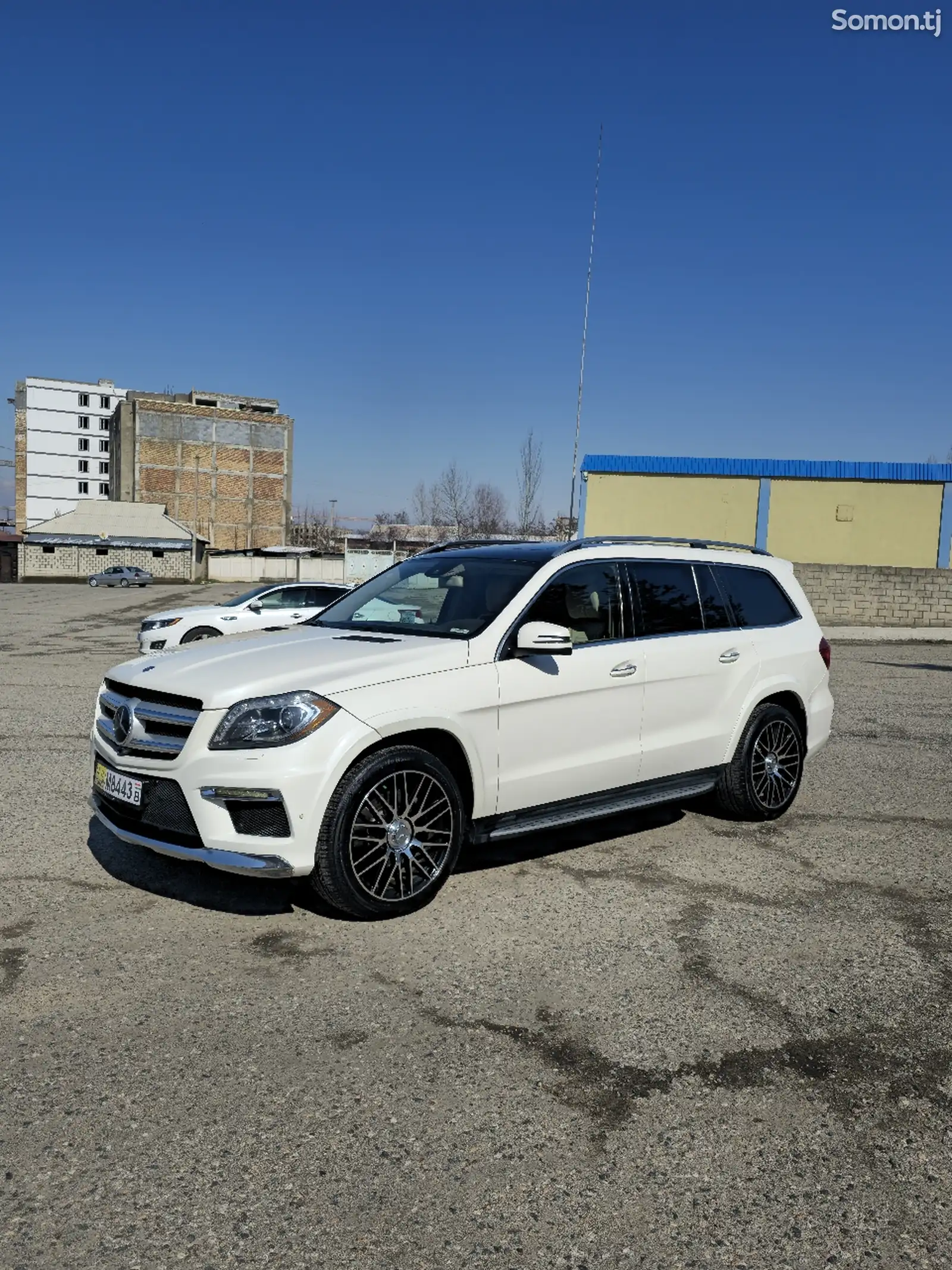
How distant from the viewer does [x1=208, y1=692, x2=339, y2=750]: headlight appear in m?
4.32

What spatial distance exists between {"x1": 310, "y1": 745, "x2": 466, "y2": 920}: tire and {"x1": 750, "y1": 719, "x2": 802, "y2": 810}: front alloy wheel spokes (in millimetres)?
2488

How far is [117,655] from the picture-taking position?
17.4m

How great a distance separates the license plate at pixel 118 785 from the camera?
4.56 m

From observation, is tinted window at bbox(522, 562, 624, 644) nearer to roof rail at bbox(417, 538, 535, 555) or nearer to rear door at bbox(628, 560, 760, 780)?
rear door at bbox(628, 560, 760, 780)

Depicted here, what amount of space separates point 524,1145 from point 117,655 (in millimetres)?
15892

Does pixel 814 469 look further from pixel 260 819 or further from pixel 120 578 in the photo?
pixel 120 578

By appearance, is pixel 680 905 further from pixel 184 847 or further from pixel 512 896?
pixel 184 847

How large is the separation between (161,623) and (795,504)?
1988 cm

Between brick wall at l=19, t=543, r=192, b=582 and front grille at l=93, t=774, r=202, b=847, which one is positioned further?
brick wall at l=19, t=543, r=192, b=582

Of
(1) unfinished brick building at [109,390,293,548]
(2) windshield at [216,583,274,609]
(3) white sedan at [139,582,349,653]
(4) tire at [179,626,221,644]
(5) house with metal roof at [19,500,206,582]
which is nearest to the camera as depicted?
(3) white sedan at [139,582,349,653]

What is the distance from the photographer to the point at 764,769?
6477 millimetres

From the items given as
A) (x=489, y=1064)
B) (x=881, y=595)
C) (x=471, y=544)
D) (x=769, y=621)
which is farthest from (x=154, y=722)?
(x=881, y=595)

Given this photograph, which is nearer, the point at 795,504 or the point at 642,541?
the point at 642,541

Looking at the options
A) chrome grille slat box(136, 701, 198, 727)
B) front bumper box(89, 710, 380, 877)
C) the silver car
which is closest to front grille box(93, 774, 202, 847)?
front bumper box(89, 710, 380, 877)
